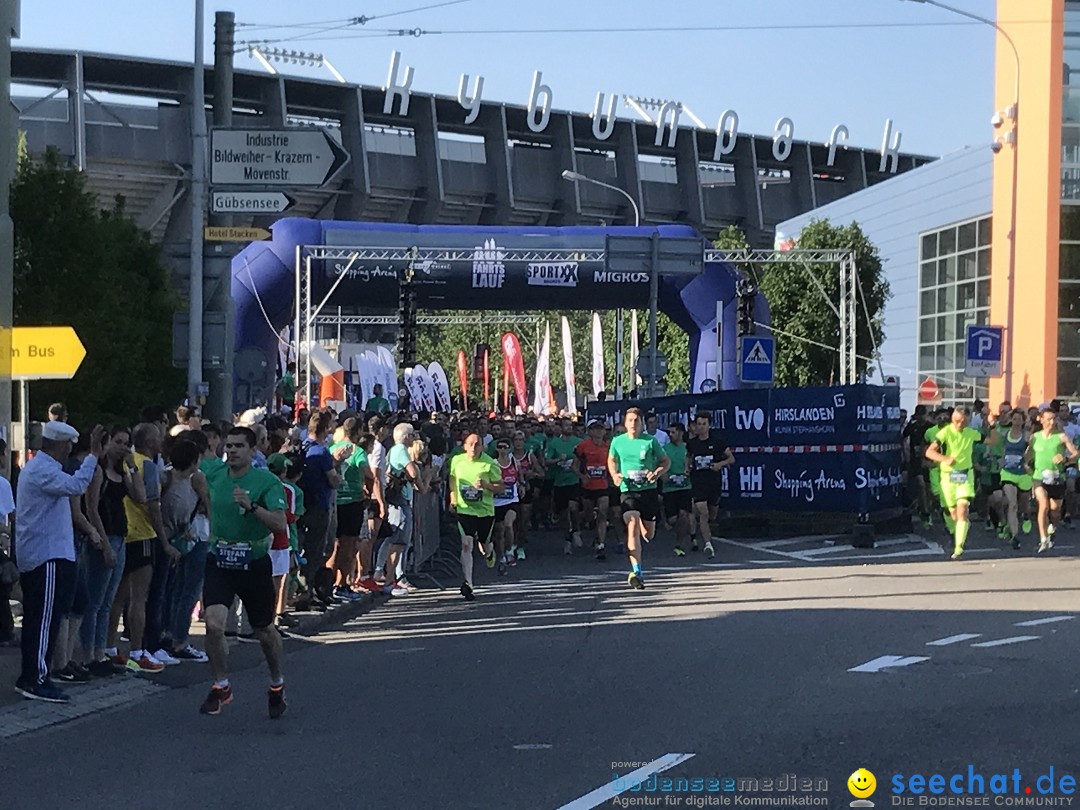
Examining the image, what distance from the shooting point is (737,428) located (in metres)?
24.0

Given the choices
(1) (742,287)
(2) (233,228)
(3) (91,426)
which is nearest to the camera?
(3) (91,426)

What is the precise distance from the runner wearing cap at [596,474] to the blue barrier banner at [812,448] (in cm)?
202

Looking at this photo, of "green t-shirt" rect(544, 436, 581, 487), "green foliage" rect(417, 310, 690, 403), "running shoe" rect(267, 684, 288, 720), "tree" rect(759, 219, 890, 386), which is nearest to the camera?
"running shoe" rect(267, 684, 288, 720)

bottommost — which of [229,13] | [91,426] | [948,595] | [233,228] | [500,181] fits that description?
[948,595]

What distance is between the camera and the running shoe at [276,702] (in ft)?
31.0

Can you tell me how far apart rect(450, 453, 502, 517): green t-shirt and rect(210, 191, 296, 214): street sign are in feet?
11.0

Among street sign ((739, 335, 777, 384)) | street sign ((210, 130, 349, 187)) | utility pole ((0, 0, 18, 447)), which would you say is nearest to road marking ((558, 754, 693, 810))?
street sign ((210, 130, 349, 187))

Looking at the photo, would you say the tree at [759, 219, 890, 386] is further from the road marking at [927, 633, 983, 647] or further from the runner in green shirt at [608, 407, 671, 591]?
the road marking at [927, 633, 983, 647]

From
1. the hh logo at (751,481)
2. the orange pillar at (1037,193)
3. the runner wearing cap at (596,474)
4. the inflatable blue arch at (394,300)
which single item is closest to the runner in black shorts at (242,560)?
the runner wearing cap at (596,474)

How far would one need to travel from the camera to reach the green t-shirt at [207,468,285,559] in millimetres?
9523

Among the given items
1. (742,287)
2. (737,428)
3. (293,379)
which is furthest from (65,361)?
(293,379)

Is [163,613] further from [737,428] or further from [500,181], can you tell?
[500,181]

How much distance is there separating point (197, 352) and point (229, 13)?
3531mm

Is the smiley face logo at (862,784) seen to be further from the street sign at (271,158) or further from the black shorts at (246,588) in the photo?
the street sign at (271,158)
